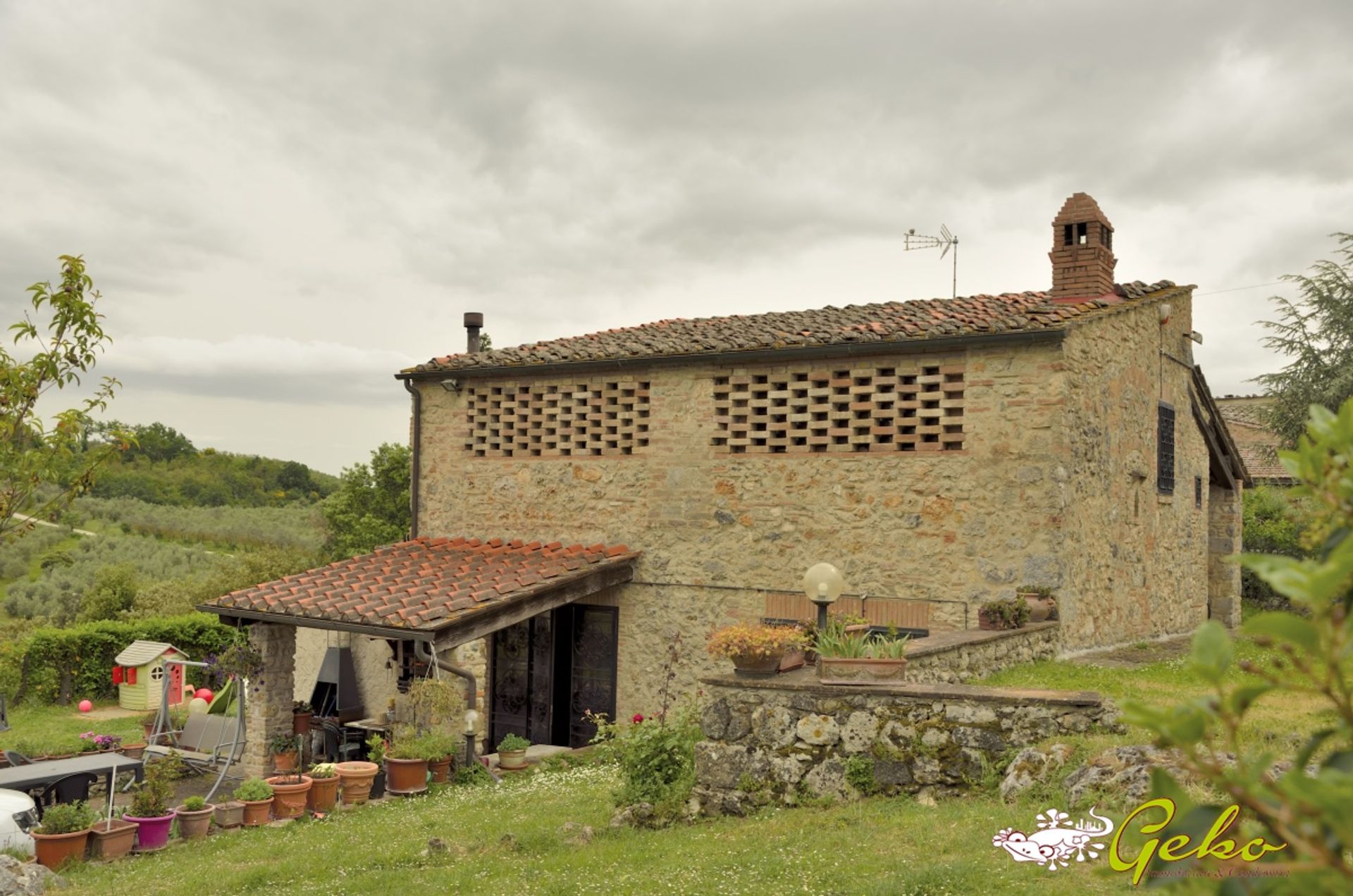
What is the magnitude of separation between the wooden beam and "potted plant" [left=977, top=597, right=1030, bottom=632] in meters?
4.94

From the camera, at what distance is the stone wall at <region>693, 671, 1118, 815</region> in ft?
23.3

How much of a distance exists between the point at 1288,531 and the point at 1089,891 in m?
21.2

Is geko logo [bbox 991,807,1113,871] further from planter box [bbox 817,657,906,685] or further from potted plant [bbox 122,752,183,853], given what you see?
potted plant [bbox 122,752,183,853]

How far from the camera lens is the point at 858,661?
7625 mm

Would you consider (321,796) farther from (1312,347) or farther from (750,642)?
(1312,347)

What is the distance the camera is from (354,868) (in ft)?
26.0

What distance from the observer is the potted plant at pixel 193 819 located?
1040 cm

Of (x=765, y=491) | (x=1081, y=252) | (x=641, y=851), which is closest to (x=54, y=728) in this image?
(x=765, y=491)

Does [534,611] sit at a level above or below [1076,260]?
below

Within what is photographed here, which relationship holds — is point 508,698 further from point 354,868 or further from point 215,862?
point 354,868

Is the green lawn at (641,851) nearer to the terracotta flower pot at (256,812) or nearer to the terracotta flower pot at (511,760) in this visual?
the terracotta flower pot at (256,812)

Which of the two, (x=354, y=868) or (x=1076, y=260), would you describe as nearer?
(x=354, y=868)

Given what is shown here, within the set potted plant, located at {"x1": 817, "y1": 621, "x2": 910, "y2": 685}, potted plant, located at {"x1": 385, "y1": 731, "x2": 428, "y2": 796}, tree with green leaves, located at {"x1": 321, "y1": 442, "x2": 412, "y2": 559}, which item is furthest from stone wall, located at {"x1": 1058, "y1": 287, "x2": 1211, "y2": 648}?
tree with green leaves, located at {"x1": 321, "y1": 442, "x2": 412, "y2": 559}

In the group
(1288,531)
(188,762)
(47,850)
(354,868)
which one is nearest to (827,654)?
(354,868)
